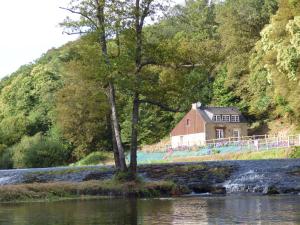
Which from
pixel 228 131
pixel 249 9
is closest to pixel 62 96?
pixel 228 131

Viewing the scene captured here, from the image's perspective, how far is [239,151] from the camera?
56.2 metres

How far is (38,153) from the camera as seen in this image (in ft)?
224

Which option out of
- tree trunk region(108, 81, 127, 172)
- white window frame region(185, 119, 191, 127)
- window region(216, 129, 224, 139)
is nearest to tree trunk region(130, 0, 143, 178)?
tree trunk region(108, 81, 127, 172)

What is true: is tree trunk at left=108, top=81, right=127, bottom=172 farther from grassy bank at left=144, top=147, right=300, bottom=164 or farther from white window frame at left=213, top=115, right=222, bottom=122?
white window frame at left=213, top=115, right=222, bottom=122

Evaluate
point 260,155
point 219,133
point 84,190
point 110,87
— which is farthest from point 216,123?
point 84,190

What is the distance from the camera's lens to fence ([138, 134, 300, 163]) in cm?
5278

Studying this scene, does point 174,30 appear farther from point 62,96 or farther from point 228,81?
point 62,96

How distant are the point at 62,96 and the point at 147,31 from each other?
147ft

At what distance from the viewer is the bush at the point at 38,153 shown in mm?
68125

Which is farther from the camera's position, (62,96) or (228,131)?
(228,131)

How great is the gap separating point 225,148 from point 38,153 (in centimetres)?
2413

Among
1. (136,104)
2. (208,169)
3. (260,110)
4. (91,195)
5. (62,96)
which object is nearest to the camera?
(91,195)

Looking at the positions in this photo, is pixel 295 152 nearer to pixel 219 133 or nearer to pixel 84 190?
pixel 84 190

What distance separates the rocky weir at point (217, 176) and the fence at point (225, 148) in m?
21.0
